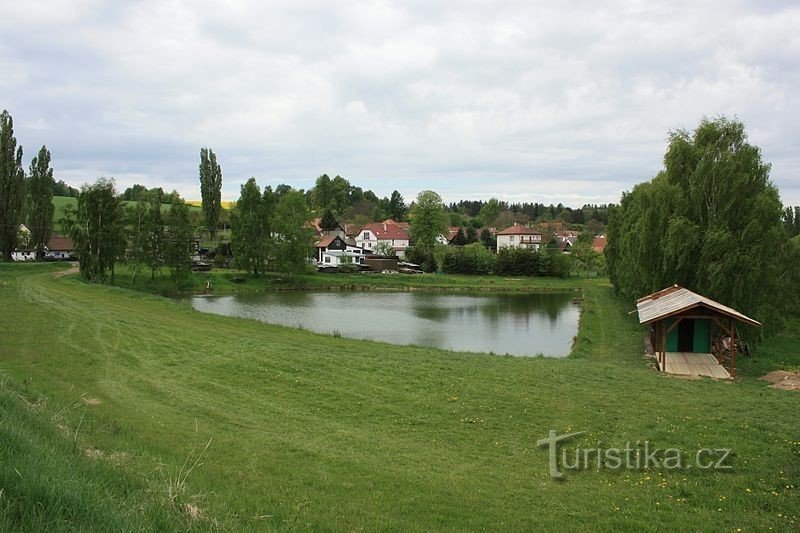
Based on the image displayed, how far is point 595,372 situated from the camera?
54.1 feet

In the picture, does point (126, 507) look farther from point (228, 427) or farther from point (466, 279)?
point (466, 279)

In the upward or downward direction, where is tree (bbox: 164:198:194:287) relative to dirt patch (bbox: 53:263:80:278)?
upward

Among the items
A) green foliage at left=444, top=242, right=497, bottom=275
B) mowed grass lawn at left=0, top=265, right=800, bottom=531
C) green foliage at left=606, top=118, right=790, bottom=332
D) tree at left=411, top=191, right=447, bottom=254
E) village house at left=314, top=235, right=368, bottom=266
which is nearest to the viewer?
mowed grass lawn at left=0, top=265, right=800, bottom=531

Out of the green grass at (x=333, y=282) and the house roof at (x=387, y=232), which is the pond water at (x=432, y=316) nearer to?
the green grass at (x=333, y=282)

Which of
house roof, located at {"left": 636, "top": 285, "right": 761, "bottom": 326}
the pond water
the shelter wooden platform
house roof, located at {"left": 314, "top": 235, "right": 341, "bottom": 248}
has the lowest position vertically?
the pond water

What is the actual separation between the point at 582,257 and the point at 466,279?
21.7 metres

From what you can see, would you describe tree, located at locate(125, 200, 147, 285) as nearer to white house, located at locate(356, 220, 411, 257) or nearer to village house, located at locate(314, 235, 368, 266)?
village house, located at locate(314, 235, 368, 266)

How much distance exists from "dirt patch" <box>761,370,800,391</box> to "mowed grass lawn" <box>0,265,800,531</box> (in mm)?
623

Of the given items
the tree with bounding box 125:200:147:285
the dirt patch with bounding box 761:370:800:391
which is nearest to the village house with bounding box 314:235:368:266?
the tree with bounding box 125:200:147:285

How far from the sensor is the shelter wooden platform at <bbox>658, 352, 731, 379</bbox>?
1825 cm

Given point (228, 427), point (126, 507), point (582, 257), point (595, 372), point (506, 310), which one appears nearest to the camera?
point (126, 507)

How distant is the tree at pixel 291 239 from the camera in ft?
203

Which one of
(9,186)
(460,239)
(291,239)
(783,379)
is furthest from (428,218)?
(783,379)

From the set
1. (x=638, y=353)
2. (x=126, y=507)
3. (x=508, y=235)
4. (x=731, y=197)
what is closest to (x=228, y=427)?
(x=126, y=507)
